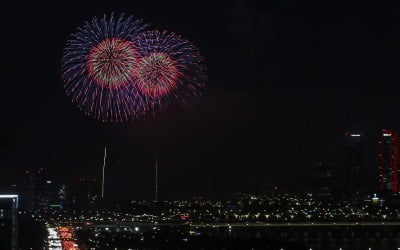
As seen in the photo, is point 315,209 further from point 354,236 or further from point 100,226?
point 100,226

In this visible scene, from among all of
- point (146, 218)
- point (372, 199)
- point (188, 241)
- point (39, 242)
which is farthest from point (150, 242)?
point (372, 199)

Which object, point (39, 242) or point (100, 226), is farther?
point (100, 226)

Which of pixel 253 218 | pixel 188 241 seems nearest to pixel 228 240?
pixel 188 241

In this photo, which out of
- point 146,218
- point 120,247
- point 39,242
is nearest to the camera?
point 39,242

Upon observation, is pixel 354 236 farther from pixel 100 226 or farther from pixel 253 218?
pixel 100 226

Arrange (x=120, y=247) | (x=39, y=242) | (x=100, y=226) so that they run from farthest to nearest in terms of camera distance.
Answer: (x=100, y=226) → (x=120, y=247) → (x=39, y=242)

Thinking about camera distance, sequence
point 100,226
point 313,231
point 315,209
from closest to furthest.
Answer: point 100,226 < point 313,231 < point 315,209
